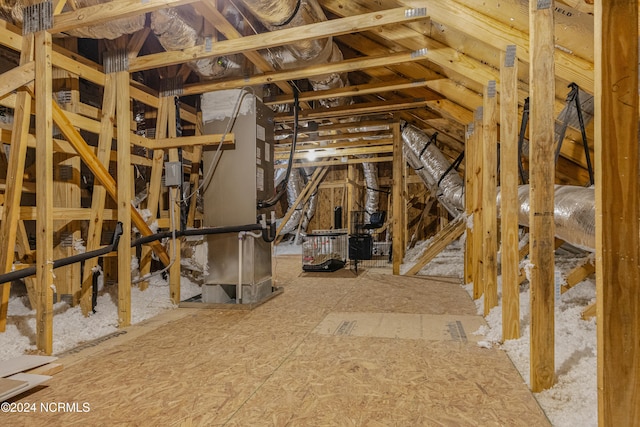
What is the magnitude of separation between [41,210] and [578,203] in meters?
2.90

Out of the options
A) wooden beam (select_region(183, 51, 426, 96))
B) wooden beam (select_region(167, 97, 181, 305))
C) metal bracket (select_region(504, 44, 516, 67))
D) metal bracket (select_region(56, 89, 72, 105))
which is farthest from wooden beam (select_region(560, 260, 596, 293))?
metal bracket (select_region(56, 89, 72, 105))

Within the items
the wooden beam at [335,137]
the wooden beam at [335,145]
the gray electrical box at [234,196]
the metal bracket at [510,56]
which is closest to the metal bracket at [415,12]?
the metal bracket at [510,56]

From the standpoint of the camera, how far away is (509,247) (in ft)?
6.47

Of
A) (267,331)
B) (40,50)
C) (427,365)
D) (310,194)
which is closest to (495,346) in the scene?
(427,365)

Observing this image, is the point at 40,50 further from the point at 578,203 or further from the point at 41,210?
the point at 578,203

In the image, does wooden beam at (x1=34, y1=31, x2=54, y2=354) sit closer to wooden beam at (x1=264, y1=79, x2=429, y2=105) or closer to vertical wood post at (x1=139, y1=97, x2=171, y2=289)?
vertical wood post at (x1=139, y1=97, x2=171, y2=289)

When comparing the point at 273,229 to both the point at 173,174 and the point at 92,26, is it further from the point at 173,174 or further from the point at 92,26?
the point at 92,26

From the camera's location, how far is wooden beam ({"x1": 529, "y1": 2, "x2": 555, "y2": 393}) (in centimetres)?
148

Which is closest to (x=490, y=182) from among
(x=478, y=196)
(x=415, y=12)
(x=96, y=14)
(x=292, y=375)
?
(x=478, y=196)

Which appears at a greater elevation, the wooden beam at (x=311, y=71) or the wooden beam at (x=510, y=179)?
the wooden beam at (x=311, y=71)

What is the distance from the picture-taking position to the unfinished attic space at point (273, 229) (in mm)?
1389

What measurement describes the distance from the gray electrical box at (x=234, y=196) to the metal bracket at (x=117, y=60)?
2.51ft

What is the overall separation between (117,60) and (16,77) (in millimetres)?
821

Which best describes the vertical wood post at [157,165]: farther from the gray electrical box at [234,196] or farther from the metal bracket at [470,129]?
the metal bracket at [470,129]
